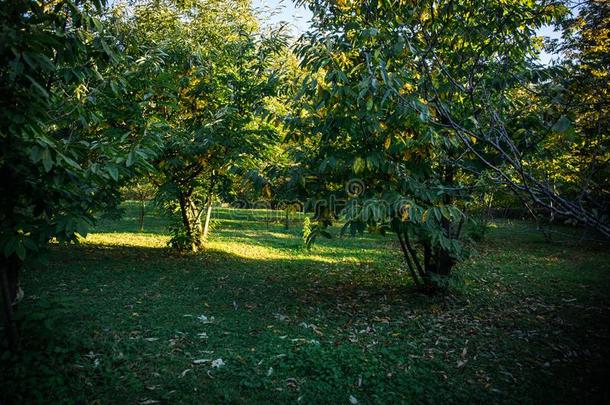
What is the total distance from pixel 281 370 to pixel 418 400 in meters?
1.35

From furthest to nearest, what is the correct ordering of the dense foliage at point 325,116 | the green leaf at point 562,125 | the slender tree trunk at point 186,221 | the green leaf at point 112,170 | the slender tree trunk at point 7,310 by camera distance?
the slender tree trunk at point 186,221
the slender tree trunk at point 7,310
the green leaf at point 112,170
the dense foliage at point 325,116
the green leaf at point 562,125

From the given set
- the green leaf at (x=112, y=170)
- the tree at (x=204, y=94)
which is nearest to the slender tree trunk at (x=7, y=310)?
the green leaf at (x=112, y=170)

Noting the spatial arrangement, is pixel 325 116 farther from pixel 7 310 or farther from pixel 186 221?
pixel 186 221

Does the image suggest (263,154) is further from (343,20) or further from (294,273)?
(343,20)

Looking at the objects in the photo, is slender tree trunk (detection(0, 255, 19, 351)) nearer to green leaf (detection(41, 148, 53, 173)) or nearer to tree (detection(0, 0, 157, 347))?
tree (detection(0, 0, 157, 347))

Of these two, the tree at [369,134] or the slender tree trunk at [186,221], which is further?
the slender tree trunk at [186,221]

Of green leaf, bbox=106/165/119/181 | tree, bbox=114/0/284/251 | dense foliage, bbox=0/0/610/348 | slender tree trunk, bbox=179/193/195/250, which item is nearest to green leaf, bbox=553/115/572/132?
dense foliage, bbox=0/0/610/348

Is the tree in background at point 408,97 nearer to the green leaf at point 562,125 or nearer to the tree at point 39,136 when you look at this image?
the green leaf at point 562,125

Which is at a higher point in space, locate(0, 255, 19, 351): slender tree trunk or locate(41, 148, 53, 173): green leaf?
locate(41, 148, 53, 173): green leaf

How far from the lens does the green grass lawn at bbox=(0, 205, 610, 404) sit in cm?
341

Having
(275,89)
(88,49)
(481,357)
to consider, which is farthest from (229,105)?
(481,357)

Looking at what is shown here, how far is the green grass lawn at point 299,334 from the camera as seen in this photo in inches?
134

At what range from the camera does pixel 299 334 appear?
471cm

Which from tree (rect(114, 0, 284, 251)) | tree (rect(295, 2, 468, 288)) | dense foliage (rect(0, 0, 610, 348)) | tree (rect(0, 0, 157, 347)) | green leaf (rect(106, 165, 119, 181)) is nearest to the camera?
tree (rect(0, 0, 157, 347))
